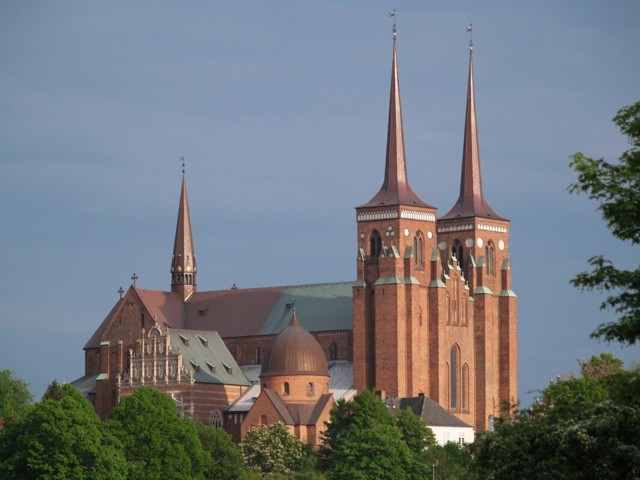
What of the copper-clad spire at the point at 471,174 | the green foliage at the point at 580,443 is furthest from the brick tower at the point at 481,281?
the green foliage at the point at 580,443

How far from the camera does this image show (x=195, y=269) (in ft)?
529

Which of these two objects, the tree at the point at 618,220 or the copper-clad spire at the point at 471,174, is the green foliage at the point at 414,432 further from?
the tree at the point at 618,220

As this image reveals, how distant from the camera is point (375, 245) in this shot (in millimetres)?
141625

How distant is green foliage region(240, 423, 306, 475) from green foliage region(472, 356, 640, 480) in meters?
72.9

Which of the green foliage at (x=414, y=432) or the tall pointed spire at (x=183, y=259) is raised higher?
the tall pointed spire at (x=183, y=259)

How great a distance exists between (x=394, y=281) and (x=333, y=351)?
12.9 meters

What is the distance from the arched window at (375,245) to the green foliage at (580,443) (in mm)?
88849

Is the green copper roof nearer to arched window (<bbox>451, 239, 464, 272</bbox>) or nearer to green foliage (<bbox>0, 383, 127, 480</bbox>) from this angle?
arched window (<bbox>451, 239, 464, 272</bbox>)

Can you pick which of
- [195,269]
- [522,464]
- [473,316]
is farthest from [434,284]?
[522,464]

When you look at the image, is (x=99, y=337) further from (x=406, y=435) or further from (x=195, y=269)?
(x=406, y=435)

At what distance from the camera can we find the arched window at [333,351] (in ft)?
484

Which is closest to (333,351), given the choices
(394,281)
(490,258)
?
(394,281)

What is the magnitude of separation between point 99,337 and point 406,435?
45.2 metres

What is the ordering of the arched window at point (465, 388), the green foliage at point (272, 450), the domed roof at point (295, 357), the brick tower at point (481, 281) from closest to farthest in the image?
1. the green foliage at point (272, 450)
2. the domed roof at point (295, 357)
3. the arched window at point (465, 388)
4. the brick tower at point (481, 281)
